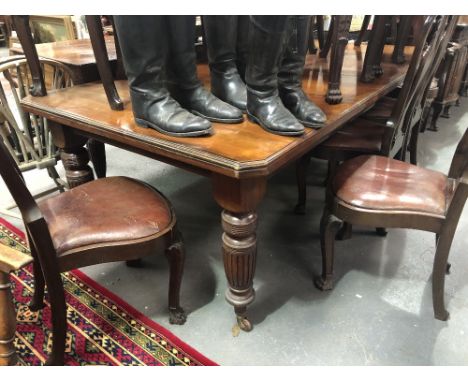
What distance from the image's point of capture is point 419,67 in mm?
1304

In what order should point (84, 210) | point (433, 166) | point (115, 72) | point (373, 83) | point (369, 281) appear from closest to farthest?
point (84, 210) → point (369, 281) → point (373, 83) → point (115, 72) → point (433, 166)

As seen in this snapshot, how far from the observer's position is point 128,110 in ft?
4.09

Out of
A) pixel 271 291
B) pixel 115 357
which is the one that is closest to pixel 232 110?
pixel 271 291

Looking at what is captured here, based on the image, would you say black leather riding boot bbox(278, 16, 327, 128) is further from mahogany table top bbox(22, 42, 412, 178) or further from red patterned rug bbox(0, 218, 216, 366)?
red patterned rug bbox(0, 218, 216, 366)

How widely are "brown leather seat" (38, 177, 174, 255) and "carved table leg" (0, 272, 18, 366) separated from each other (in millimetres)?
218

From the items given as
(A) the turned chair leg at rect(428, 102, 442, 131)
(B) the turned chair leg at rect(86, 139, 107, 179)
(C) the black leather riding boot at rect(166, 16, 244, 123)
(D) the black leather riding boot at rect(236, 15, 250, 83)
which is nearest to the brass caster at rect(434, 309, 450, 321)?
(C) the black leather riding boot at rect(166, 16, 244, 123)

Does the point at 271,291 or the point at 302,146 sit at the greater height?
the point at 302,146

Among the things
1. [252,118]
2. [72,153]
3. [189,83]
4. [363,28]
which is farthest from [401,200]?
[363,28]

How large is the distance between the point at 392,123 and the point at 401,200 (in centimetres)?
39

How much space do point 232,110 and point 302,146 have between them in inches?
9.8

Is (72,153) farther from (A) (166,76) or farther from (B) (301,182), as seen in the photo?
(B) (301,182)

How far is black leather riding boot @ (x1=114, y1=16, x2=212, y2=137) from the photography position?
37.5 inches
